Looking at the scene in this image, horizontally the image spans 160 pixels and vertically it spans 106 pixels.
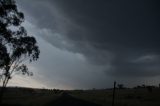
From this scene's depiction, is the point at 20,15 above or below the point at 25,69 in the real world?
above

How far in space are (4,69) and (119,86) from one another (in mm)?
114392

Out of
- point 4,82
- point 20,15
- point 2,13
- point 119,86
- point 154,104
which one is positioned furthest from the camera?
point 119,86

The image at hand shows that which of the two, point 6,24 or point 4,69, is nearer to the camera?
point 6,24

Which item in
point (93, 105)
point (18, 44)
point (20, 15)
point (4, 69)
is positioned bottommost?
point (93, 105)

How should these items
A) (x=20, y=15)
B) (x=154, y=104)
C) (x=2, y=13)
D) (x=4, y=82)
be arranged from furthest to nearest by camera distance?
1. (x=154, y=104)
2. (x=4, y=82)
3. (x=20, y=15)
4. (x=2, y=13)

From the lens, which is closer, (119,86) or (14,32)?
(14,32)

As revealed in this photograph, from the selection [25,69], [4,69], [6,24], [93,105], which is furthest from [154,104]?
[6,24]

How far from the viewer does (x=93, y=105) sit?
5103cm

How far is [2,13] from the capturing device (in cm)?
4238

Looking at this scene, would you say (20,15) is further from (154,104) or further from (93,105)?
(154,104)

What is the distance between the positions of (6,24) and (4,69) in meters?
12.4

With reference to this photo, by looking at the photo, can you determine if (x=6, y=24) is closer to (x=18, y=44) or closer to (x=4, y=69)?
(x=18, y=44)

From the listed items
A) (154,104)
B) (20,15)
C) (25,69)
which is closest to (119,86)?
(154,104)

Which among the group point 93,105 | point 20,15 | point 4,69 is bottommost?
point 93,105
